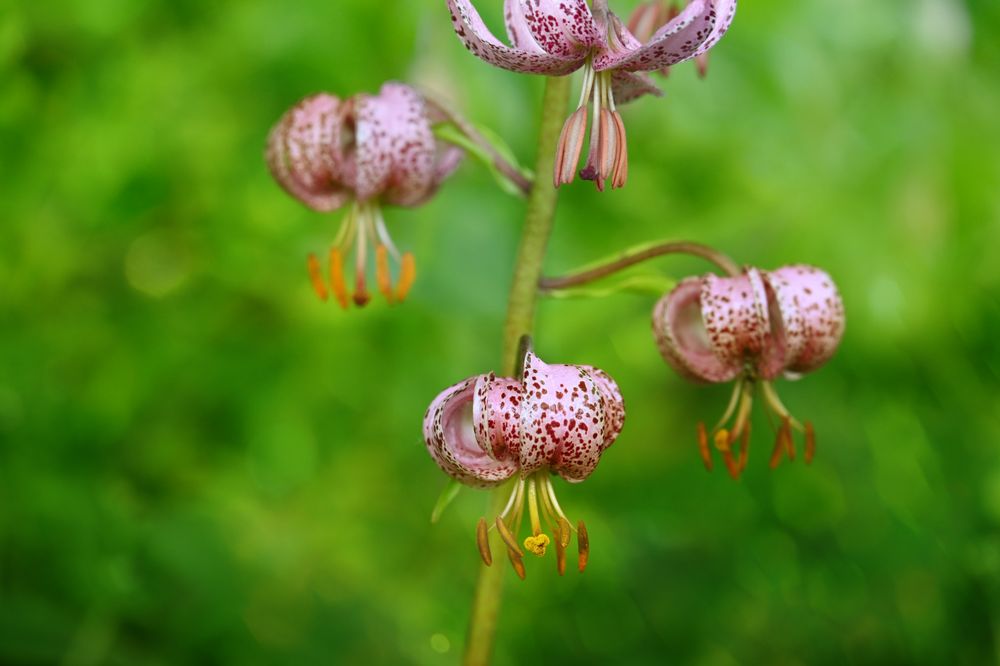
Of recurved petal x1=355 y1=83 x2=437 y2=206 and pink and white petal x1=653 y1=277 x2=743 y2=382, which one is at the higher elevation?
recurved petal x1=355 y1=83 x2=437 y2=206

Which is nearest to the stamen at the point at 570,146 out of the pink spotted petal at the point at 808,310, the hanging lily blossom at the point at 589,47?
the hanging lily blossom at the point at 589,47

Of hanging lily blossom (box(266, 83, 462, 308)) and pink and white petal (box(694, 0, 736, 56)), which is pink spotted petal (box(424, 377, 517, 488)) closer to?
hanging lily blossom (box(266, 83, 462, 308))

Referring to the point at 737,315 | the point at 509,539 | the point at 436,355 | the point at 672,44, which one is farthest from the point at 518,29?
the point at 436,355

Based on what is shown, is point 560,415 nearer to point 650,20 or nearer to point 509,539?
point 509,539

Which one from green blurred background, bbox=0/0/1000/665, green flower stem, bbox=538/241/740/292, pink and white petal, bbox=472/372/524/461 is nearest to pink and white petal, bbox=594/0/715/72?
green flower stem, bbox=538/241/740/292

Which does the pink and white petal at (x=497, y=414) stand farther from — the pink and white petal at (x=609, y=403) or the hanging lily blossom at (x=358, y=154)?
the hanging lily blossom at (x=358, y=154)
